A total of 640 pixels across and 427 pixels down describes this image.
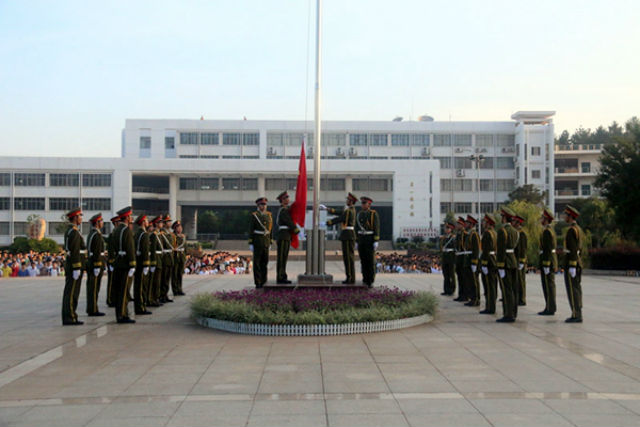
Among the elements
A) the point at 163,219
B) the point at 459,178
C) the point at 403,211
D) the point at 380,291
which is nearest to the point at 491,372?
the point at 380,291

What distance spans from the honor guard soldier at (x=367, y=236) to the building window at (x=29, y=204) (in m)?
47.0

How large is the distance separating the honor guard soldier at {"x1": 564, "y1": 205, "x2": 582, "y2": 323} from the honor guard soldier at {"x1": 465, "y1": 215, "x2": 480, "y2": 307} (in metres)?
2.29

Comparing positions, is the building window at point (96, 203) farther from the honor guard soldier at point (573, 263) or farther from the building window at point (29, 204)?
the honor guard soldier at point (573, 263)

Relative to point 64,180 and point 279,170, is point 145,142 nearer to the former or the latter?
point 64,180

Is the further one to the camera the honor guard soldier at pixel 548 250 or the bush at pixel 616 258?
the bush at pixel 616 258

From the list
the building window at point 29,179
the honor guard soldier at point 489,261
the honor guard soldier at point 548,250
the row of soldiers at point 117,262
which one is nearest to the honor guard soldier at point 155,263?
the row of soldiers at point 117,262

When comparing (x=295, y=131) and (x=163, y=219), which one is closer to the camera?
(x=163, y=219)

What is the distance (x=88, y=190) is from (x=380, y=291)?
46559 mm

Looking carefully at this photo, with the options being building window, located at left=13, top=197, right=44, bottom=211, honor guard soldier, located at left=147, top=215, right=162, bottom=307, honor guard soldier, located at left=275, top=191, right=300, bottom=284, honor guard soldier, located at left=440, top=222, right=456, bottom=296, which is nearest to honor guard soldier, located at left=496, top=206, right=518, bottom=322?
honor guard soldier, located at left=440, top=222, right=456, bottom=296

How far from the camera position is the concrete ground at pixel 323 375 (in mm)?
4723

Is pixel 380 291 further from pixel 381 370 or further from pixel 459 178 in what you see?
pixel 459 178

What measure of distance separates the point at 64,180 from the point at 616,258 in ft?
148

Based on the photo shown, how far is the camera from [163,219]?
42.1 feet

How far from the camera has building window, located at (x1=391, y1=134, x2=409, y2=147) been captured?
2392 inches
